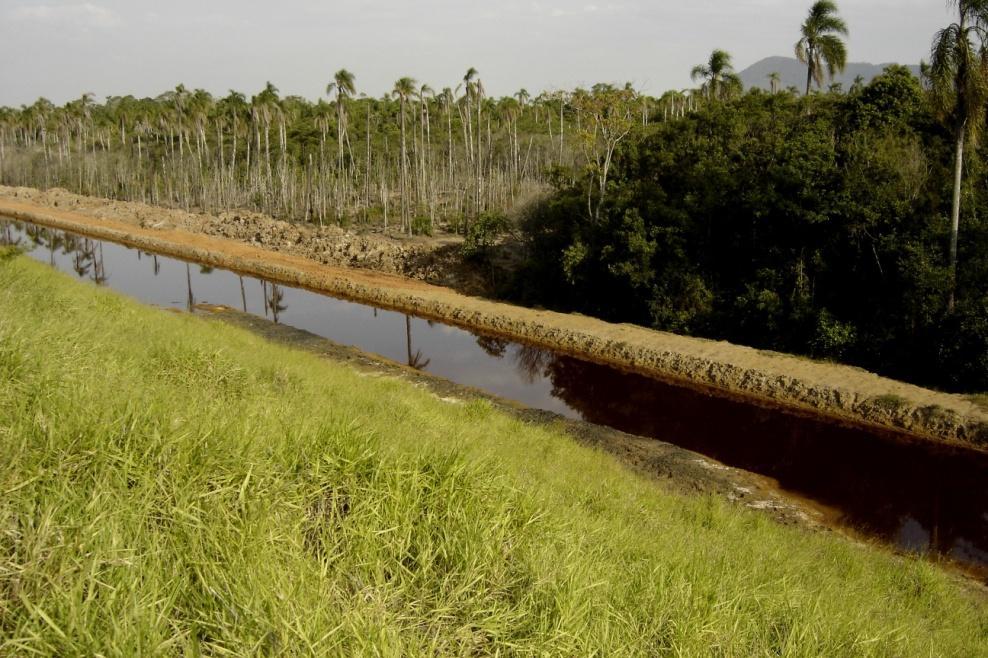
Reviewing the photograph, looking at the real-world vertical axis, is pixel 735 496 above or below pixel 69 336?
below

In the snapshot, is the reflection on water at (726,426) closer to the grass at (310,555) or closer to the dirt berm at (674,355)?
the dirt berm at (674,355)

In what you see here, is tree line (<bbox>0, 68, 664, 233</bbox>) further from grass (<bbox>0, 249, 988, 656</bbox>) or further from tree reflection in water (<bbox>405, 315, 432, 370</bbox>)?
grass (<bbox>0, 249, 988, 656</bbox>)

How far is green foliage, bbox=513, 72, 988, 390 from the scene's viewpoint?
16969 millimetres

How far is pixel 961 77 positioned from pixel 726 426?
9.33 meters

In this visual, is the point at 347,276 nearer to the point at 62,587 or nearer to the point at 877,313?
the point at 877,313

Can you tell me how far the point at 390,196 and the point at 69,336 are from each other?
170 ft

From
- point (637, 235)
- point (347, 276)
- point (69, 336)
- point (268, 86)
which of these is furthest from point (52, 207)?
point (69, 336)

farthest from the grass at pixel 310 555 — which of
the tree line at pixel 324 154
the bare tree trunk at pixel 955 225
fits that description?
the tree line at pixel 324 154

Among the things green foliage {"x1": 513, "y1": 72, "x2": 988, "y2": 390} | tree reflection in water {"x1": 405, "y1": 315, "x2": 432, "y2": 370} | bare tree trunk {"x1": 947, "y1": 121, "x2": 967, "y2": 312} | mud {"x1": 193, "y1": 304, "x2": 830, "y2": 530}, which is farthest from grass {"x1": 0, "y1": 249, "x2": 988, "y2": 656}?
tree reflection in water {"x1": 405, "y1": 315, "x2": 432, "y2": 370}

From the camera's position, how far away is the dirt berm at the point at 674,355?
15.2 m

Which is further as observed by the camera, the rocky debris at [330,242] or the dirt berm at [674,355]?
the rocky debris at [330,242]

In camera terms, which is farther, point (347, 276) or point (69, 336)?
point (347, 276)

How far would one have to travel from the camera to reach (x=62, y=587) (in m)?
2.95

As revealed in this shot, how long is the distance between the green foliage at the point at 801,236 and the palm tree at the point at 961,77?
2.07 metres
